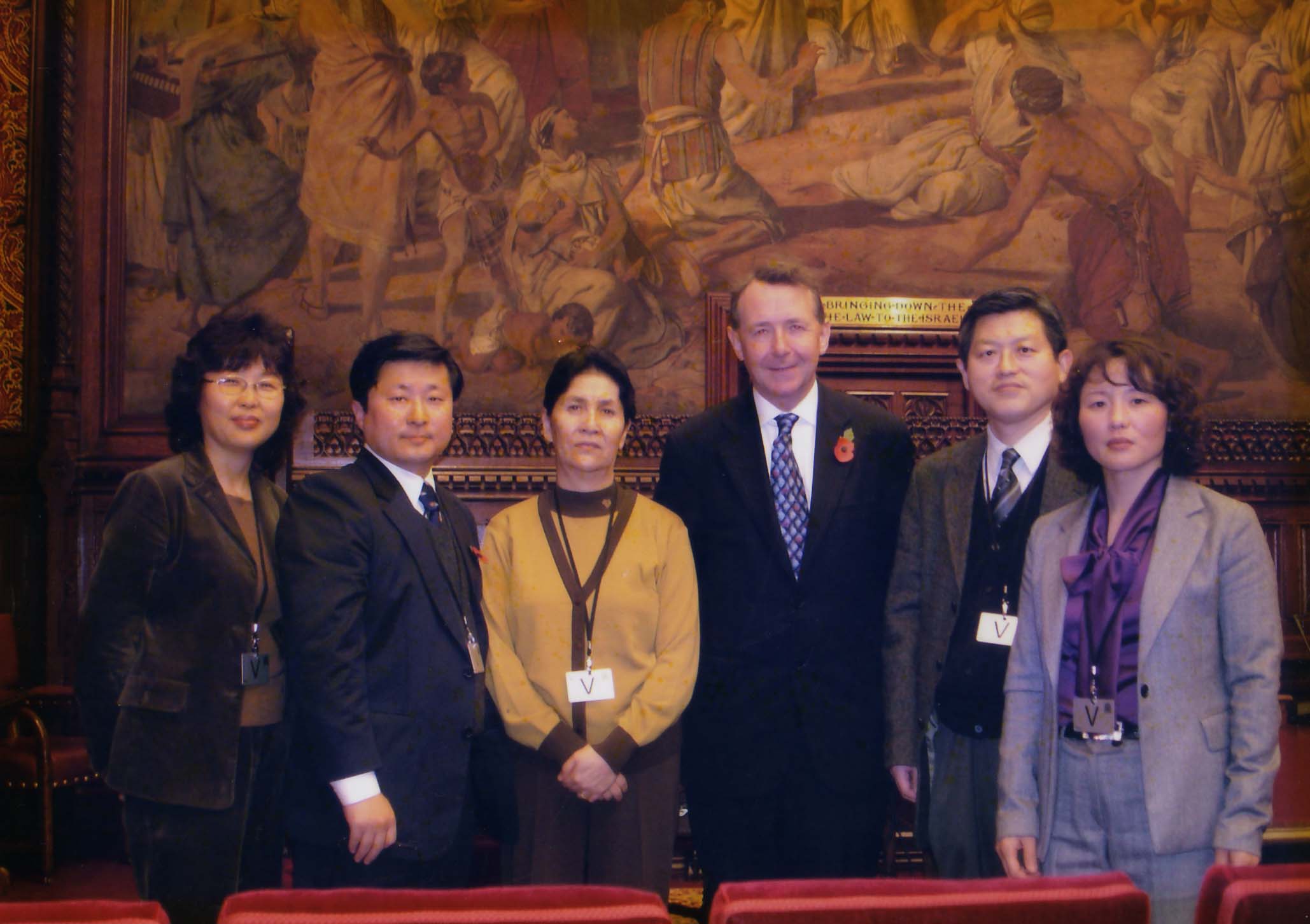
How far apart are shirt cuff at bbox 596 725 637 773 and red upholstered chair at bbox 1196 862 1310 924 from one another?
1.24m

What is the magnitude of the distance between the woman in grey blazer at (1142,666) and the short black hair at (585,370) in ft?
3.40

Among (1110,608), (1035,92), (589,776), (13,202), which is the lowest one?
(589,776)

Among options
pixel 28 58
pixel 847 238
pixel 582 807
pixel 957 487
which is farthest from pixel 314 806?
pixel 28 58

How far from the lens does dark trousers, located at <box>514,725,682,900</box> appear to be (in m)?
2.21

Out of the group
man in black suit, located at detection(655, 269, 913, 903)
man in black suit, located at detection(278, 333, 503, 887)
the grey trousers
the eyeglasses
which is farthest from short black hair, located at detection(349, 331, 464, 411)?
the grey trousers

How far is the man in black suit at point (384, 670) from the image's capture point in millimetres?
2062

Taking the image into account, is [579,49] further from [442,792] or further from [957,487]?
[442,792]

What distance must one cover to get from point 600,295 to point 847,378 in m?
1.54

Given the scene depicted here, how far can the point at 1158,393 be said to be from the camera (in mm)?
1973

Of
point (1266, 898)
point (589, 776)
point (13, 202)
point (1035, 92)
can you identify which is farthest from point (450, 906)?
point (1035, 92)

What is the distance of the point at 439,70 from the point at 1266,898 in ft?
18.8

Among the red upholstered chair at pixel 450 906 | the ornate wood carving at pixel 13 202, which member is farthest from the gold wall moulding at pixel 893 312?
the red upholstered chair at pixel 450 906

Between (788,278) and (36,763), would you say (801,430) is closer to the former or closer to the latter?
(788,278)

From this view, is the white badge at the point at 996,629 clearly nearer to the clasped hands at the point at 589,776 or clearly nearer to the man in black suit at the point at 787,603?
the man in black suit at the point at 787,603
